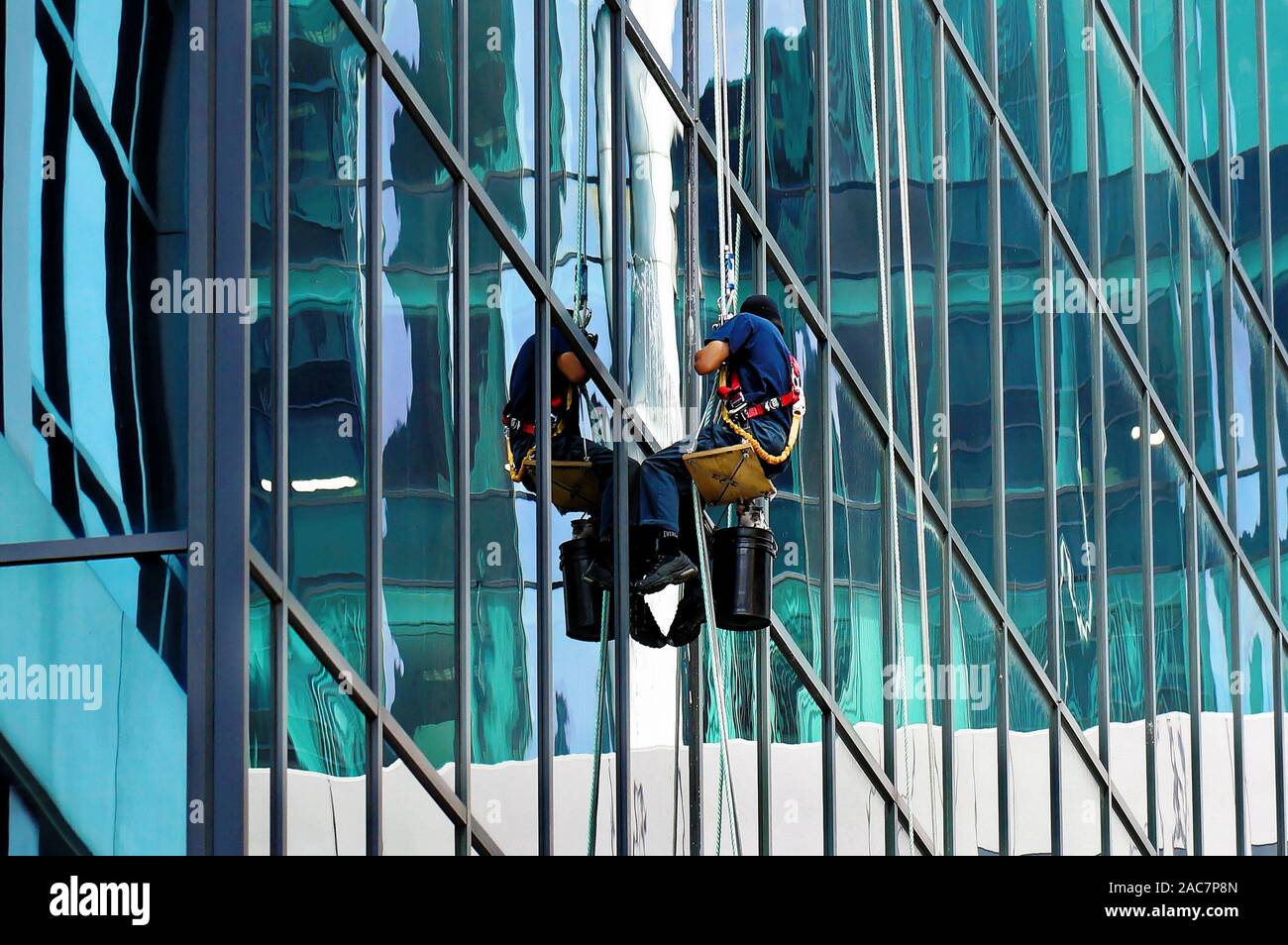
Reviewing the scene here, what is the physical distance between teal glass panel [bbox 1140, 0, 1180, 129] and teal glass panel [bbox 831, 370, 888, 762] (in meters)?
4.06

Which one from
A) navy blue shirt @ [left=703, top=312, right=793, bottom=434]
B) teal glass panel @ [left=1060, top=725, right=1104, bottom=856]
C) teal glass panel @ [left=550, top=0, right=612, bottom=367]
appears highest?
teal glass panel @ [left=550, top=0, right=612, bottom=367]

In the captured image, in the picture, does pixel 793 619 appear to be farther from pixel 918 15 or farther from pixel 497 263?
pixel 918 15

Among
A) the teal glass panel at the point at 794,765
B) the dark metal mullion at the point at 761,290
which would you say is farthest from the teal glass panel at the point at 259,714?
the teal glass panel at the point at 794,765

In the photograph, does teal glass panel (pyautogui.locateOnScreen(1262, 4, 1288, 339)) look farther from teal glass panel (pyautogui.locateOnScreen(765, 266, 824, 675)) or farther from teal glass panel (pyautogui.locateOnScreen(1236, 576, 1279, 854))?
teal glass panel (pyautogui.locateOnScreen(765, 266, 824, 675))

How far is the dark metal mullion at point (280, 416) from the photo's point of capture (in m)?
11.2

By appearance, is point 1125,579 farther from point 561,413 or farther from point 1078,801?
point 561,413

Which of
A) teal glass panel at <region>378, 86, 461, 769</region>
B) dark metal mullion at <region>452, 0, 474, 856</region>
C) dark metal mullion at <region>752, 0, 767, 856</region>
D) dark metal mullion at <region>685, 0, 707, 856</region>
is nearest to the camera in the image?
teal glass panel at <region>378, 86, 461, 769</region>

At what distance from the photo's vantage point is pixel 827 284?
14562 mm

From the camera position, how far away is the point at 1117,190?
54.3ft

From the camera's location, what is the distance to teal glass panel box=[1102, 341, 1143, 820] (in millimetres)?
16047

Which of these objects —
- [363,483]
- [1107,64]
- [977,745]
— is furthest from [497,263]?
[1107,64]

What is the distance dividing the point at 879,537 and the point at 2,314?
5.86 meters

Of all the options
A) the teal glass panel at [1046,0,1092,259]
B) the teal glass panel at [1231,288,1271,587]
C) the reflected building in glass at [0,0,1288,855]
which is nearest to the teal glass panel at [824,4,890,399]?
the reflected building in glass at [0,0,1288,855]

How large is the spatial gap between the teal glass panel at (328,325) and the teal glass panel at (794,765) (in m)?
3.18
